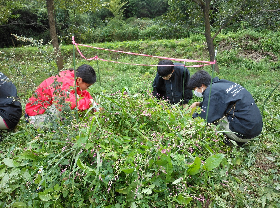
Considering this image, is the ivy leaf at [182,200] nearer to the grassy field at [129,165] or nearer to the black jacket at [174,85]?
the grassy field at [129,165]

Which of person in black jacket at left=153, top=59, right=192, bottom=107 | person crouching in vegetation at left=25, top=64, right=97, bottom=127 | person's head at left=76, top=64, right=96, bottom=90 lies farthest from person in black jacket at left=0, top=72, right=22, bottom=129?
person in black jacket at left=153, top=59, right=192, bottom=107

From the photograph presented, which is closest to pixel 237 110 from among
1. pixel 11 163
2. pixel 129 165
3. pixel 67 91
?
pixel 129 165

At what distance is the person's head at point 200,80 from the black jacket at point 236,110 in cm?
25

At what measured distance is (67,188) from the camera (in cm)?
137

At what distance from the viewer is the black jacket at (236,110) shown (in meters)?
2.35

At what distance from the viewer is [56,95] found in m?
1.82

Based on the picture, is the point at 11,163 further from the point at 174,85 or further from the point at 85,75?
the point at 174,85

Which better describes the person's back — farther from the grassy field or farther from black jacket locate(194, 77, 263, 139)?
the grassy field

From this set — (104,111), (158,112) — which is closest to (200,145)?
(158,112)

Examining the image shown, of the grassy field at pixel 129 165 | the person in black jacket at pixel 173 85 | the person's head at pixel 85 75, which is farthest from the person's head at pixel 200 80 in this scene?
the person's head at pixel 85 75

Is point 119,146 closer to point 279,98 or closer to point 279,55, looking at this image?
point 279,98

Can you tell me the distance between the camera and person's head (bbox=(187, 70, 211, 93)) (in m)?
2.64

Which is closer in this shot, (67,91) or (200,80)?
(67,91)

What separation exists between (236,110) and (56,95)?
1.93 metres
